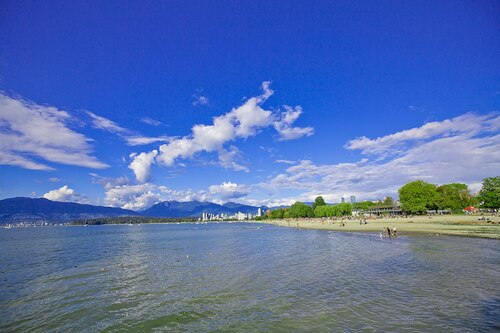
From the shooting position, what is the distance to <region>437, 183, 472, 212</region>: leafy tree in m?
115

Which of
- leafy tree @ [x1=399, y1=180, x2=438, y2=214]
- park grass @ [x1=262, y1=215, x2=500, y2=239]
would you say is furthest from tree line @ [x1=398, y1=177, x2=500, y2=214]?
park grass @ [x1=262, y1=215, x2=500, y2=239]

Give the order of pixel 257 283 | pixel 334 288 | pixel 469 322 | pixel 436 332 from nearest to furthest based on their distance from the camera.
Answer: pixel 436 332, pixel 469 322, pixel 334 288, pixel 257 283

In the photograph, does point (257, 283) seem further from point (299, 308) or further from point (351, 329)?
point (351, 329)

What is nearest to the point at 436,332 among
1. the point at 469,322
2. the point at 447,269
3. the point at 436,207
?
the point at 469,322

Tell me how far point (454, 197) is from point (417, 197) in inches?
1133

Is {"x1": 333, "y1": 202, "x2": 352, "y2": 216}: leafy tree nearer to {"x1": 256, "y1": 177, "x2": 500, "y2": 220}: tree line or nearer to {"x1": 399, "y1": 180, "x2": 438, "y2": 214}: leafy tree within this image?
{"x1": 256, "y1": 177, "x2": 500, "y2": 220}: tree line

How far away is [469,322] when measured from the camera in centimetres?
1148

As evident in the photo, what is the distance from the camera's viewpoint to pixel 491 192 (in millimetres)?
81000

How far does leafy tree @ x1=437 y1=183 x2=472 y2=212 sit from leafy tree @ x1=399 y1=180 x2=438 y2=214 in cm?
713

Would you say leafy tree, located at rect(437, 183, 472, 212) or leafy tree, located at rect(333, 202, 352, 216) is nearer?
leafy tree, located at rect(437, 183, 472, 212)

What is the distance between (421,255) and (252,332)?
2438 centimetres

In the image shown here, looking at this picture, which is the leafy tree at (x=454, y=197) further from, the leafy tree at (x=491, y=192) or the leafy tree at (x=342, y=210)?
the leafy tree at (x=342, y=210)

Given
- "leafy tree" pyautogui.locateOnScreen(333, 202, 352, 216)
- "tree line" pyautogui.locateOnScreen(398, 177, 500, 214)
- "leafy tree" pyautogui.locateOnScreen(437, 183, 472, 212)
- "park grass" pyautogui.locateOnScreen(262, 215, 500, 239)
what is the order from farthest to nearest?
"leafy tree" pyautogui.locateOnScreen(333, 202, 352, 216) → "leafy tree" pyautogui.locateOnScreen(437, 183, 472, 212) → "tree line" pyautogui.locateOnScreen(398, 177, 500, 214) → "park grass" pyautogui.locateOnScreen(262, 215, 500, 239)

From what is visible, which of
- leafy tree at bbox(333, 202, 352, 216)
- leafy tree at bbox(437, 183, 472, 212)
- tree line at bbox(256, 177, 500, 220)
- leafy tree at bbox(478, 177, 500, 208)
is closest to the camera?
leafy tree at bbox(478, 177, 500, 208)
